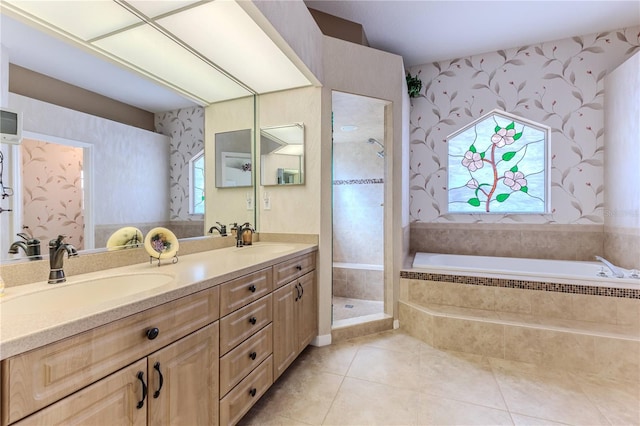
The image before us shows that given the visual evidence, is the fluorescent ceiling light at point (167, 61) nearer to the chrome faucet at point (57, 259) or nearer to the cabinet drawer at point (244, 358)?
the chrome faucet at point (57, 259)

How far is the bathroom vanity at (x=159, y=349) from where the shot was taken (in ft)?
2.13

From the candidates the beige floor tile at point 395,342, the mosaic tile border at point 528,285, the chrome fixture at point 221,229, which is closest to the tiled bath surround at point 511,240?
the mosaic tile border at point 528,285

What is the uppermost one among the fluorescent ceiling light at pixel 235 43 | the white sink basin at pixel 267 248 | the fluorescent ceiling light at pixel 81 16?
the fluorescent ceiling light at pixel 235 43

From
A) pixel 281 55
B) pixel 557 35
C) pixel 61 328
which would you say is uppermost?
pixel 557 35

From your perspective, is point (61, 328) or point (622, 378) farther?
point (622, 378)

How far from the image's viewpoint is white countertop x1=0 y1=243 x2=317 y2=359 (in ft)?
2.09

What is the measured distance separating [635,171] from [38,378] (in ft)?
12.9

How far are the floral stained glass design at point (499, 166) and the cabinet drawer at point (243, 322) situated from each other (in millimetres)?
2745

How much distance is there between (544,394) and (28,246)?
2689 millimetres

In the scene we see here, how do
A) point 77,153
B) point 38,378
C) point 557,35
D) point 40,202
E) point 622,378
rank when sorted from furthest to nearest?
1. point 557,35
2. point 622,378
3. point 77,153
4. point 40,202
5. point 38,378

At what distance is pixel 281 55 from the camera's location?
1.79 metres

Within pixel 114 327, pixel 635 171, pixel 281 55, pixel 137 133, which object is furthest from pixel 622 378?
pixel 137 133

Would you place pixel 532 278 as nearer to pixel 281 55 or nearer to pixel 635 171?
pixel 635 171

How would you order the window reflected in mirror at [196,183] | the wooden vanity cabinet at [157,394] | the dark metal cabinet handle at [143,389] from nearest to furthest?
the wooden vanity cabinet at [157,394] < the dark metal cabinet handle at [143,389] < the window reflected in mirror at [196,183]
